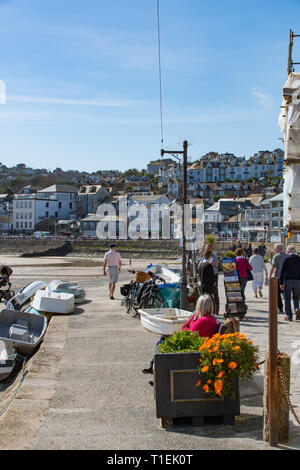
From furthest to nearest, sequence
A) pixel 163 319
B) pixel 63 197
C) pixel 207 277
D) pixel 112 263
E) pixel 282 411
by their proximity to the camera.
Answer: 1. pixel 63 197
2. pixel 112 263
3. pixel 207 277
4. pixel 163 319
5. pixel 282 411

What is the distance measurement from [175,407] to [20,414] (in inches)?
79.9

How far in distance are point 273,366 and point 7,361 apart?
880 centimetres

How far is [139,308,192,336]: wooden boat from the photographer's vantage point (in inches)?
409

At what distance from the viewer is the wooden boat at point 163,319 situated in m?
10.4

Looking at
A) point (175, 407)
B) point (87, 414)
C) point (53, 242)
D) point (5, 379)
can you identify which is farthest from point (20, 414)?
point (53, 242)

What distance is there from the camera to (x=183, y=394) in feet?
18.5

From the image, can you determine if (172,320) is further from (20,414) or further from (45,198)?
(45,198)

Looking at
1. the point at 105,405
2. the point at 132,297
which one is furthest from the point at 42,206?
the point at 105,405

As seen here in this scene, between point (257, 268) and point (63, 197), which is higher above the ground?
point (63, 197)

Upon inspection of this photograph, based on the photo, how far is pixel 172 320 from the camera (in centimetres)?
1038

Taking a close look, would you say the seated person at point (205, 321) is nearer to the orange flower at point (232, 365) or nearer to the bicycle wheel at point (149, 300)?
the orange flower at point (232, 365)

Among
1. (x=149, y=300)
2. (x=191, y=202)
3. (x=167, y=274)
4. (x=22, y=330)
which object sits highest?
(x=191, y=202)

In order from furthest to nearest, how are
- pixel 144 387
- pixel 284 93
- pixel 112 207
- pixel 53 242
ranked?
pixel 112 207 < pixel 53 242 < pixel 284 93 < pixel 144 387

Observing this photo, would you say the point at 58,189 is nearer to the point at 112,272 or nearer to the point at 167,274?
the point at 167,274
